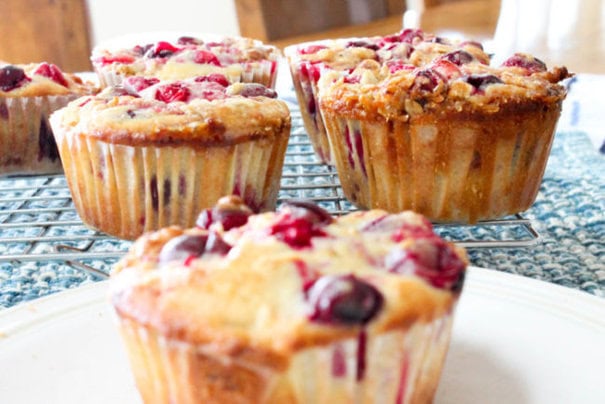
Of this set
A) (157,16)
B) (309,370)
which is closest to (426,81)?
(309,370)

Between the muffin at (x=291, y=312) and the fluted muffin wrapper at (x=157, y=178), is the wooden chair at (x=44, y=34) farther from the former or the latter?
the muffin at (x=291, y=312)

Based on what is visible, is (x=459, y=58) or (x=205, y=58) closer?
(x=459, y=58)

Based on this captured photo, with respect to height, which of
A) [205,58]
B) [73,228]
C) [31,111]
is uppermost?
[205,58]

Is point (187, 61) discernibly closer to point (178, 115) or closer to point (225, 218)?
point (178, 115)

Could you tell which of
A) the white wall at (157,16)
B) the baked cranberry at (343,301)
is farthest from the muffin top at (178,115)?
the white wall at (157,16)

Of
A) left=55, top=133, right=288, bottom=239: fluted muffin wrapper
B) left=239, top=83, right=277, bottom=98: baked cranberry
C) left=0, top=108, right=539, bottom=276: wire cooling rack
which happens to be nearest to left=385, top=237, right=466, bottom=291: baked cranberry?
left=0, top=108, right=539, bottom=276: wire cooling rack

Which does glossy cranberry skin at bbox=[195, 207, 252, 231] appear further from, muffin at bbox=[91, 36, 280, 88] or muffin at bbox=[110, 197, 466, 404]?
muffin at bbox=[91, 36, 280, 88]

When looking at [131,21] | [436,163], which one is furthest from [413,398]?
[131,21]
